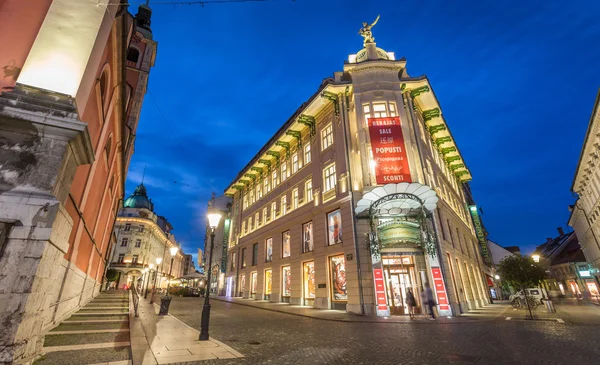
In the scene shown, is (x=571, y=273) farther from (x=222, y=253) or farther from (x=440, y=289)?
(x=222, y=253)

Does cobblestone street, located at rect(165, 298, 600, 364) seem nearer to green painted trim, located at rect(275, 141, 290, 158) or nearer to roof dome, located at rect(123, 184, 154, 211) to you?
green painted trim, located at rect(275, 141, 290, 158)

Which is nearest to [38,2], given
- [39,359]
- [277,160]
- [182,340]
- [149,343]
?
[39,359]

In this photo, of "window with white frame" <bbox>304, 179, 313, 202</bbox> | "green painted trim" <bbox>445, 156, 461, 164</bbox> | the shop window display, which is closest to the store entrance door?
the shop window display

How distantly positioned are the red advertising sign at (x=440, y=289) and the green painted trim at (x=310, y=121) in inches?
540

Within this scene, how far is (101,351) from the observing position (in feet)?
20.5

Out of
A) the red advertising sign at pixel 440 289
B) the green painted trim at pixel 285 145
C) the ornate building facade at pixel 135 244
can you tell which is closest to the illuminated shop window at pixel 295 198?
the green painted trim at pixel 285 145

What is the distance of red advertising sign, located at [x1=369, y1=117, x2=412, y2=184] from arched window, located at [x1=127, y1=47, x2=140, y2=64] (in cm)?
1976

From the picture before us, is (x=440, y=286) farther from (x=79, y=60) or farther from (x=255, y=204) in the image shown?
(x=255, y=204)

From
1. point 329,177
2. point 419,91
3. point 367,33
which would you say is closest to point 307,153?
point 329,177

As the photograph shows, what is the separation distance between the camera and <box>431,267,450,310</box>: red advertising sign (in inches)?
580

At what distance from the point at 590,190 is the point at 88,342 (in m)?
43.4

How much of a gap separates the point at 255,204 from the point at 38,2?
25.6 meters

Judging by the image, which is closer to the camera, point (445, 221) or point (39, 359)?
point (39, 359)

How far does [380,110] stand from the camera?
19.3 m
